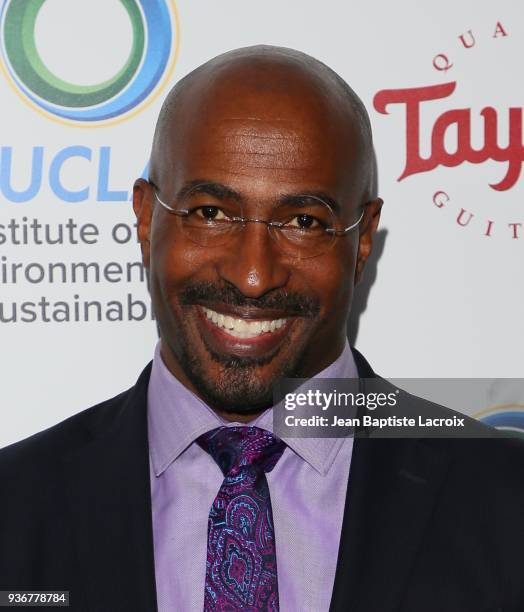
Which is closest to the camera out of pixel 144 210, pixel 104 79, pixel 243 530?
pixel 243 530

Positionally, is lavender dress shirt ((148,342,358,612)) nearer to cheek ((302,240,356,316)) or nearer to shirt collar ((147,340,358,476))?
shirt collar ((147,340,358,476))

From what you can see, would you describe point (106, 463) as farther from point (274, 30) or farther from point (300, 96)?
point (274, 30)

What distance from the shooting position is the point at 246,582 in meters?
1.47

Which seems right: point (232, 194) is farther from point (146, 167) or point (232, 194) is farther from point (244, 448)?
point (146, 167)

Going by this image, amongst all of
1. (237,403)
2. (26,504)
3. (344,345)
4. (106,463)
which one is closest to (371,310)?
(344,345)

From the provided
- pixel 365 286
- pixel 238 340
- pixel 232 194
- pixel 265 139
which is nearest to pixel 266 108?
pixel 265 139

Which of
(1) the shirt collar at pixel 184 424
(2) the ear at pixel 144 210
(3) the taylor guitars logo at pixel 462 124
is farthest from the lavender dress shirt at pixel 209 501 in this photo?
(3) the taylor guitars logo at pixel 462 124

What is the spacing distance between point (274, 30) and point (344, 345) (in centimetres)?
73

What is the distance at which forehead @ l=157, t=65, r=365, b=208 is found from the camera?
1.55 meters

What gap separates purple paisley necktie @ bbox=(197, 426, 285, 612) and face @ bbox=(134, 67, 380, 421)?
8 centimetres

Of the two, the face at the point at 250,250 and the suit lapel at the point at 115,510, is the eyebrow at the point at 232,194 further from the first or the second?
the suit lapel at the point at 115,510

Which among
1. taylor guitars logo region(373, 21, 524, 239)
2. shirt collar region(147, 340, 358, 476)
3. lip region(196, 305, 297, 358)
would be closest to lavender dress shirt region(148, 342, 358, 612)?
shirt collar region(147, 340, 358, 476)

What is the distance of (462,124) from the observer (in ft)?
6.75

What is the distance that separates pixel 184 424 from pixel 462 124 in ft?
3.04
